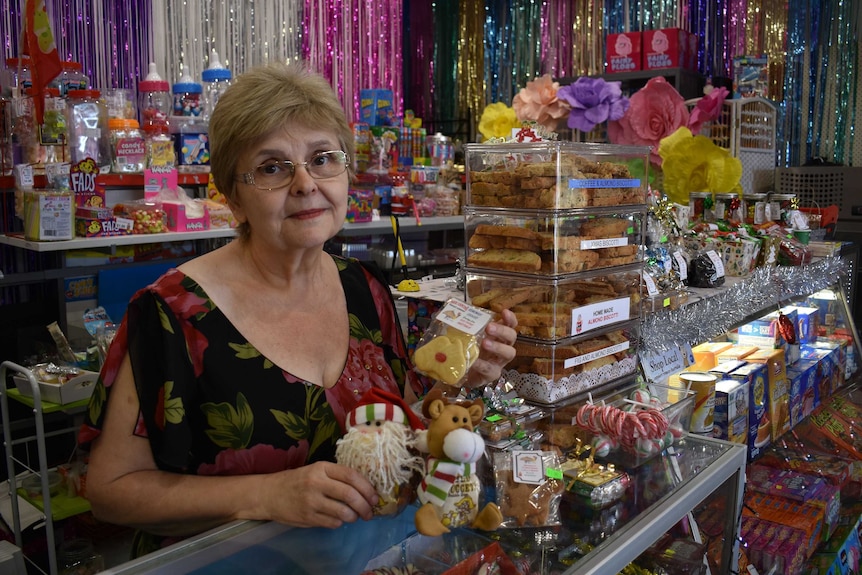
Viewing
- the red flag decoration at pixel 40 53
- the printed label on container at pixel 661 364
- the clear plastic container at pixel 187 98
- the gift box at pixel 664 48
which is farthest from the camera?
the gift box at pixel 664 48

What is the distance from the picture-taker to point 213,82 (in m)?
3.78

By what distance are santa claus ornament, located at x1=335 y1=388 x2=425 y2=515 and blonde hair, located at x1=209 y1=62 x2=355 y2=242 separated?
0.53 meters

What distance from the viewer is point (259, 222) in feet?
4.27

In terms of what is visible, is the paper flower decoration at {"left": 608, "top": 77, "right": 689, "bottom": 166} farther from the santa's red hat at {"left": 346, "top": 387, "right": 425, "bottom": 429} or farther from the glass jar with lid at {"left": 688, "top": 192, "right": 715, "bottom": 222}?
the santa's red hat at {"left": 346, "top": 387, "right": 425, "bottom": 429}

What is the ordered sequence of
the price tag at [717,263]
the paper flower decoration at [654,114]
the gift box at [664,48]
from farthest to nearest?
the gift box at [664,48], the paper flower decoration at [654,114], the price tag at [717,263]

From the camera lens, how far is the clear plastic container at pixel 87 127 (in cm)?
303

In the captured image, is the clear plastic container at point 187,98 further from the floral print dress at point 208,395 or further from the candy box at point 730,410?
the candy box at point 730,410

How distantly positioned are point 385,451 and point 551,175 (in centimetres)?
79

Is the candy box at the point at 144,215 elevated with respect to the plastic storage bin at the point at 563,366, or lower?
elevated

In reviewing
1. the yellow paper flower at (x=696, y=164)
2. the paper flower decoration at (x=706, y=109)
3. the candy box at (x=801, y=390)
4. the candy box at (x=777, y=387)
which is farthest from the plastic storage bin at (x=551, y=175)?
the paper flower decoration at (x=706, y=109)

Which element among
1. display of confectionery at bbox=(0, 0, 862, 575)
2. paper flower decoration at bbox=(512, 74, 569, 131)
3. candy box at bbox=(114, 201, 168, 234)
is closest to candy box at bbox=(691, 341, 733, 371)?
display of confectionery at bbox=(0, 0, 862, 575)

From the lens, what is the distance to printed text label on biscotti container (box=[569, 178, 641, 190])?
157 cm

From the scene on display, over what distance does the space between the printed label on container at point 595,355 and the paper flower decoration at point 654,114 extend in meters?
1.66

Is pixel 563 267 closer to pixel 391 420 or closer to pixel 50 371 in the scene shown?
pixel 391 420
